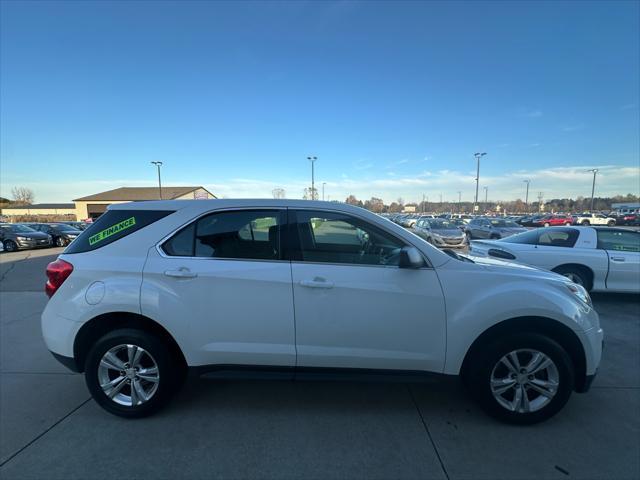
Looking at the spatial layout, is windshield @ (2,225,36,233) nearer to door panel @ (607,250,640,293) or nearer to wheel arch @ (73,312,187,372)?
wheel arch @ (73,312,187,372)

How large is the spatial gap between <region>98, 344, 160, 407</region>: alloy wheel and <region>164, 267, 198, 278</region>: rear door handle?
0.69m

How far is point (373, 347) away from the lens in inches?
101

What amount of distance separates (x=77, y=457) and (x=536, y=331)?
367cm

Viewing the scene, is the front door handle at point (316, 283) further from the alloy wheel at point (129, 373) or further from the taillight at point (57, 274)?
the taillight at point (57, 274)

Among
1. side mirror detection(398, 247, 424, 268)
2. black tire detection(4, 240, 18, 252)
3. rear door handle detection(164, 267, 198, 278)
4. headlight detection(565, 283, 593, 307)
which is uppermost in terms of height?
side mirror detection(398, 247, 424, 268)

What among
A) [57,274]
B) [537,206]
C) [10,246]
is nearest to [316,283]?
[57,274]

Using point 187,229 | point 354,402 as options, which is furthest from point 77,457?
point 354,402

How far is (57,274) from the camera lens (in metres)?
2.67

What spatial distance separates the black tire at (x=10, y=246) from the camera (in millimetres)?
16573

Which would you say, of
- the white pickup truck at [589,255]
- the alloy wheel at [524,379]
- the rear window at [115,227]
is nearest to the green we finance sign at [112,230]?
the rear window at [115,227]

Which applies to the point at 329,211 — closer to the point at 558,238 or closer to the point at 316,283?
the point at 316,283

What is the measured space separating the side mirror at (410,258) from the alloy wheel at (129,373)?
2224 millimetres

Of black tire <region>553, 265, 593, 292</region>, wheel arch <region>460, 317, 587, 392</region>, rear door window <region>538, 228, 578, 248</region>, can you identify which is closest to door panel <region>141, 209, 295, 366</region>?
wheel arch <region>460, 317, 587, 392</region>

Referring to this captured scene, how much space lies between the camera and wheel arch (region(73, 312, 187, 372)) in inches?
105
